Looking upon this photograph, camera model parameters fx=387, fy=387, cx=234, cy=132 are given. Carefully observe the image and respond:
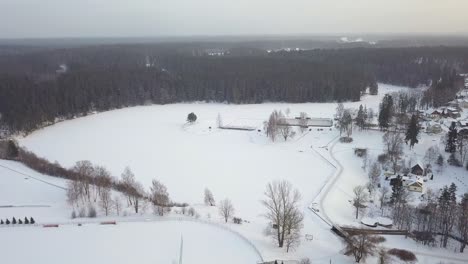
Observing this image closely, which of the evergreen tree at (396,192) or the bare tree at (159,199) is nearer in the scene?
the bare tree at (159,199)

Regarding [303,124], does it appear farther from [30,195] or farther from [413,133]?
[30,195]

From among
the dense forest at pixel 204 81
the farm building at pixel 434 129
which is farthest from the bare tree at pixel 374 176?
the dense forest at pixel 204 81

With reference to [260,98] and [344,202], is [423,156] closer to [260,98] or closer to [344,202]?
[344,202]

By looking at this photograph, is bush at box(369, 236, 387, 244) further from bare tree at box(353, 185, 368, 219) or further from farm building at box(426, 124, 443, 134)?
farm building at box(426, 124, 443, 134)

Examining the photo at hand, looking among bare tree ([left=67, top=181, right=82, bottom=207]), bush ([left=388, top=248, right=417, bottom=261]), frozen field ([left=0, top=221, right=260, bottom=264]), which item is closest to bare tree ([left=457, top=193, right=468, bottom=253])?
bush ([left=388, top=248, right=417, bottom=261])

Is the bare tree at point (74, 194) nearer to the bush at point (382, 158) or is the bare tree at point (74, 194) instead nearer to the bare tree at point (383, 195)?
the bare tree at point (383, 195)

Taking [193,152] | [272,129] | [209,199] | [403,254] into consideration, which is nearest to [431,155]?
[272,129]
